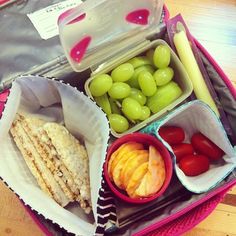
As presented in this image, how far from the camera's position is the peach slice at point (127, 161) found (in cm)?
55

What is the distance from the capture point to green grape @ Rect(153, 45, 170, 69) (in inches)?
25.0

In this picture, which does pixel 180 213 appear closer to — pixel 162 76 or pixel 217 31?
pixel 162 76

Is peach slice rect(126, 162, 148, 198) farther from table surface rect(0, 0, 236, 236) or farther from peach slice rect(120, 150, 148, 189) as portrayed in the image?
table surface rect(0, 0, 236, 236)

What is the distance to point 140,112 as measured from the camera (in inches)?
24.2

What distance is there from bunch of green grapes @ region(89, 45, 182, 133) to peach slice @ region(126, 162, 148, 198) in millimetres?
90

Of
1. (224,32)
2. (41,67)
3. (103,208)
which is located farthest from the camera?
(224,32)

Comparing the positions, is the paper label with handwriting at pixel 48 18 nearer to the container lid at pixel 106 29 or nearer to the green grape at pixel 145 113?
the container lid at pixel 106 29

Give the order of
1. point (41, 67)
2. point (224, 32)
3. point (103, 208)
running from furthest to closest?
point (224, 32), point (41, 67), point (103, 208)

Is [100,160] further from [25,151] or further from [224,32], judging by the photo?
[224,32]

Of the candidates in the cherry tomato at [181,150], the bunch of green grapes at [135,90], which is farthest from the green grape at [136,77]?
the cherry tomato at [181,150]

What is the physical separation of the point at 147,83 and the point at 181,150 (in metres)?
0.11

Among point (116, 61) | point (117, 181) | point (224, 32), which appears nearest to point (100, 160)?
point (117, 181)

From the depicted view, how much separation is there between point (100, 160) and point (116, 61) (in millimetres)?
175

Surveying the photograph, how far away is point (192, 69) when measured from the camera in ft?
2.14
